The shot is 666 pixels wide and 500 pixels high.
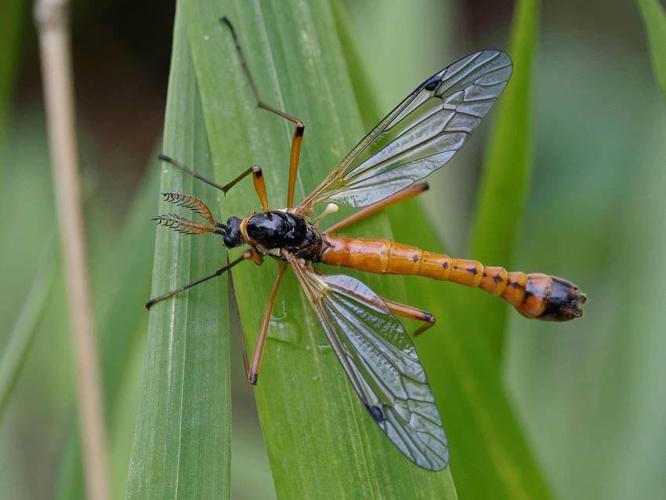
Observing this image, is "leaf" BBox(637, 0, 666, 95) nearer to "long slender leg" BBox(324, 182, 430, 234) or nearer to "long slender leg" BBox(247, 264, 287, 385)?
"long slender leg" BBox(324, 182, 430, 234)

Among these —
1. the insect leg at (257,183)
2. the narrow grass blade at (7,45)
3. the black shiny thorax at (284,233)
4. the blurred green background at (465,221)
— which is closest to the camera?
the insect leg at (257,183)

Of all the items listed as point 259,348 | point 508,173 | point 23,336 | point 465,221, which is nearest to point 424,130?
point 508,173

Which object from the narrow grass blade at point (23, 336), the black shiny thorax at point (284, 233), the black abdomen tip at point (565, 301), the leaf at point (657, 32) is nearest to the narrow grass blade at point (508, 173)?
the black abdomen tip at point (565, 301)

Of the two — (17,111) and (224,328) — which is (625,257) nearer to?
(224,328)

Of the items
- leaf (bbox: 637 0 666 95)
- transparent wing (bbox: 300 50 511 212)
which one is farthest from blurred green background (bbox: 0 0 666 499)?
leaf (bbox: 637 0 666 95)

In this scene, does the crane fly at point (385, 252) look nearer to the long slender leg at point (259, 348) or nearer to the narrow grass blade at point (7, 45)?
the long slender leg at point (259, 348)
